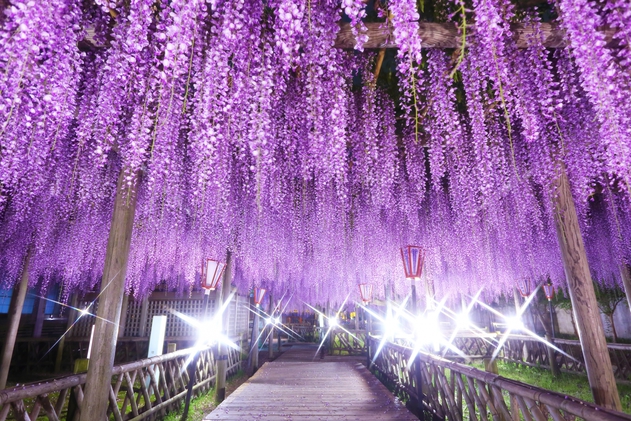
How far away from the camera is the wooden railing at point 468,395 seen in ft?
7.24

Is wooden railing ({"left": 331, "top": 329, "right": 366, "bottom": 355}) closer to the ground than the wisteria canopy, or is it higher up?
closer to the ground

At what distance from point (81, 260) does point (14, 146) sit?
541 centimetres

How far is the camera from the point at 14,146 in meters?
3.05

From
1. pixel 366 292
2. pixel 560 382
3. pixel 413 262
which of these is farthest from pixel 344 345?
pixel 413 262

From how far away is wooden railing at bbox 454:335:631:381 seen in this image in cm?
747

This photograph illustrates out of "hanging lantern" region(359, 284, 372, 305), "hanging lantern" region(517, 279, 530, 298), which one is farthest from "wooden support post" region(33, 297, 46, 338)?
"hanging lantern" region(517, 279, 530, 298)

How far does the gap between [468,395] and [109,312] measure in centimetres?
384

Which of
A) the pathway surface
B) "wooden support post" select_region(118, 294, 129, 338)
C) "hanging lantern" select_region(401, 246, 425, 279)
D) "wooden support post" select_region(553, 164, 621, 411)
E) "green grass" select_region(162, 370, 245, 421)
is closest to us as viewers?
→ "wooden support post" select_region(553, 164, 621, 411)

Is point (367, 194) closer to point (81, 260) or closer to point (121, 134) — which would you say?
point (121, 134)

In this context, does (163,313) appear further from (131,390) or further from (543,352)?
(543,352)

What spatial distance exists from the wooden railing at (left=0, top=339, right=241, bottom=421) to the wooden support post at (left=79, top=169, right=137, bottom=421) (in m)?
0.33

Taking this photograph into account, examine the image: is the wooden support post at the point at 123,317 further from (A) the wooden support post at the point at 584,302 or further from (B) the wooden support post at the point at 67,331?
(A) the wooden support post at the point at 584,302

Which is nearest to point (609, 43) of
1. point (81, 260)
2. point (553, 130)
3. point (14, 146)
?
point (553, 130)

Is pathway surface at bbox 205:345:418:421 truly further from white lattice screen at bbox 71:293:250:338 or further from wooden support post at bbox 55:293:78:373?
wooden support post at bbox 55:293:78:373
